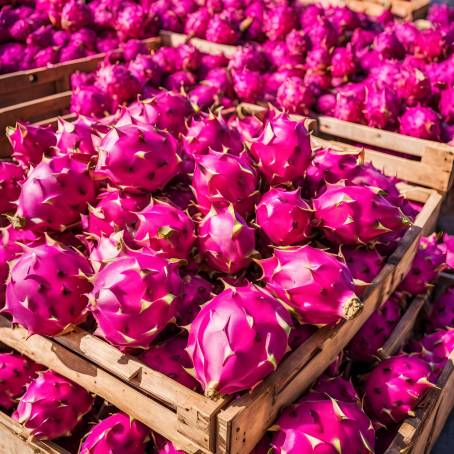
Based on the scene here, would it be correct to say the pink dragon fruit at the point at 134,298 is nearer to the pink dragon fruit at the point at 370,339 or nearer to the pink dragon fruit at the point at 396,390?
the pink dragon fruit at the point at 396,390

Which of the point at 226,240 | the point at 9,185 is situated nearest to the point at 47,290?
the point at 226,240

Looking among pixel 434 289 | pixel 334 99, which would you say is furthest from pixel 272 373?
pixel 334 99

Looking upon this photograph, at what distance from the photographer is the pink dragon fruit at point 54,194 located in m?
1.63

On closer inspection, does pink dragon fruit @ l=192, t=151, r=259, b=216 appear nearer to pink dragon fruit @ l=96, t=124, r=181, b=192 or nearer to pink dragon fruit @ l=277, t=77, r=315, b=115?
pink dragon fruit @ l=96, t=124, r=181, b=192

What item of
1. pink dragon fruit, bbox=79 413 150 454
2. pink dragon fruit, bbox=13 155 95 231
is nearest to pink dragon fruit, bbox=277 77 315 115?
pink dragon fruit, bbox=13 155 95 231

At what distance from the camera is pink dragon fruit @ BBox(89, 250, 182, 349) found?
4.32 feet

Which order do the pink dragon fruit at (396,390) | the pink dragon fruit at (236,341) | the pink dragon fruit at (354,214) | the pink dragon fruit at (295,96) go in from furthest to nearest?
the pink dragon fruit at (295,96)
the pink dragon fruit at (396,390)
the pink dragon fruit at (354,214)
the pink dragon fruit at (236,341)

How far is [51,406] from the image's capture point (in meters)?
1.60

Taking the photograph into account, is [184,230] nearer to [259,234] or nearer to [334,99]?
[259,234]

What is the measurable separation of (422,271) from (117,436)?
144cm

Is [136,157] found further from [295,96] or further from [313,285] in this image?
[295,96]

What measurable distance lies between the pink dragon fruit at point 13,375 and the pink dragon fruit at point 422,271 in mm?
1526

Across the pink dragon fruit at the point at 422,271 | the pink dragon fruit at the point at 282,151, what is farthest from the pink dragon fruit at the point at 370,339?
the pink dragon fruit at the point at 282,151

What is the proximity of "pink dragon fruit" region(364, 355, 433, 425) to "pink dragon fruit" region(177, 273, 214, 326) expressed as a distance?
664 millimetres
